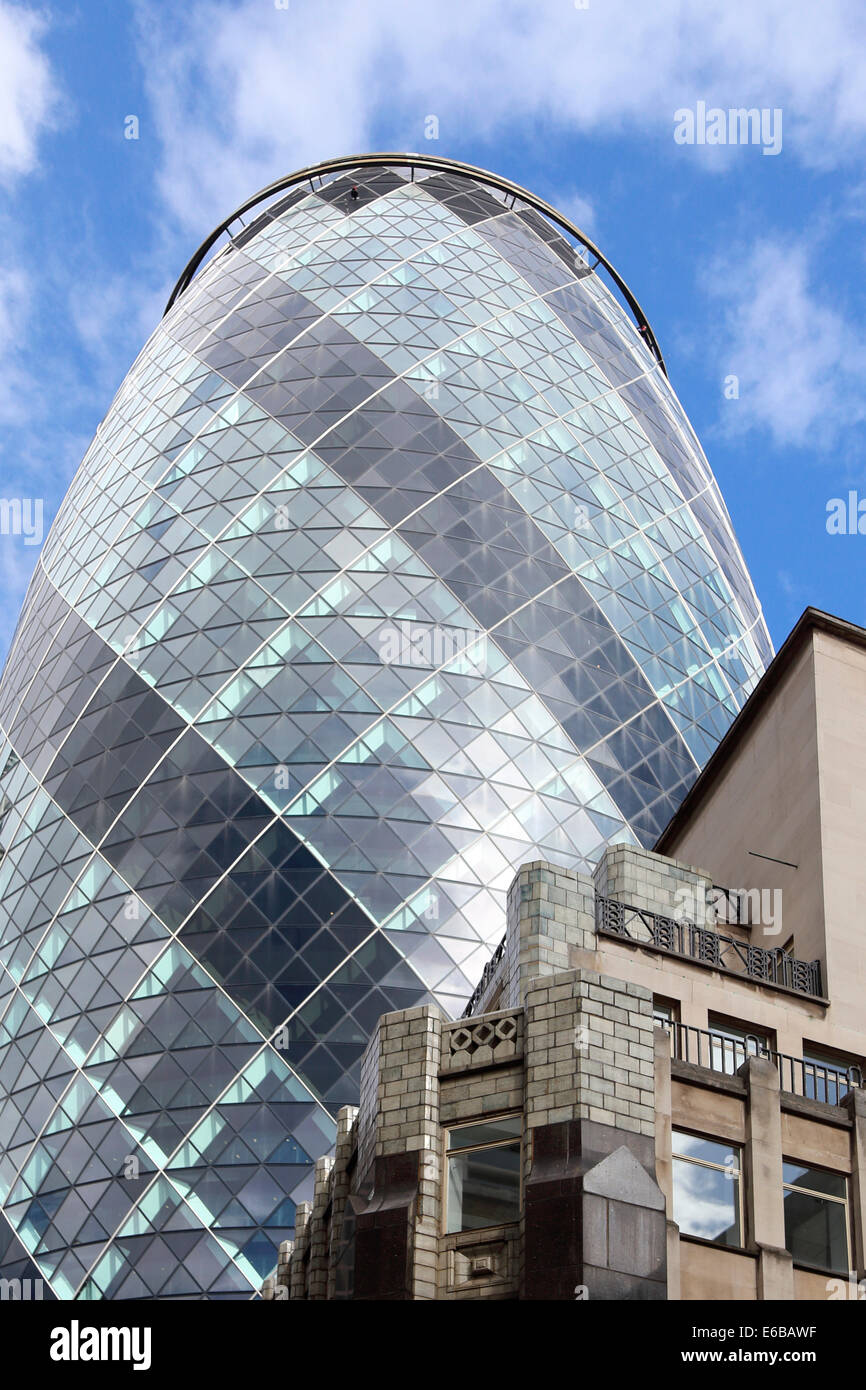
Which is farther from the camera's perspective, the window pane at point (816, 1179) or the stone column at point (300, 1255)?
the stone column at point (300, 1255)

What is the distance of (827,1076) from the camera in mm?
24375

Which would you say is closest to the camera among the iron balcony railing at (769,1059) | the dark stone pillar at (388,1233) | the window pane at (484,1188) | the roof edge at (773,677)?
the dark stone pillar at (388,1233)

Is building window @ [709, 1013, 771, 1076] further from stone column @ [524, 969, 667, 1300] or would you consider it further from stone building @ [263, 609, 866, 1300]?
stone column @ [524, 969, 667, 1300]

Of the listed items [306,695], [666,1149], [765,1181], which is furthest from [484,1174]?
[306,695]

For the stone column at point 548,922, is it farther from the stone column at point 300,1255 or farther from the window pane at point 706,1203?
the stone column at point 300,1255

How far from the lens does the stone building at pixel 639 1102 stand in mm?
19938

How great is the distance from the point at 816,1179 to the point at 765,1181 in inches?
35.6

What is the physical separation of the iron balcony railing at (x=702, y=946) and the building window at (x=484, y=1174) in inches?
202

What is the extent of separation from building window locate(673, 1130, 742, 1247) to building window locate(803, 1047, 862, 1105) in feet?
5.73

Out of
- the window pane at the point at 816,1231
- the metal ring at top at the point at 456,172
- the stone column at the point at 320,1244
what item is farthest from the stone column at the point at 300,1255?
the metal ring at top at the point at 456,172

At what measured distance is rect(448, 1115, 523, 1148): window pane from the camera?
2084cm

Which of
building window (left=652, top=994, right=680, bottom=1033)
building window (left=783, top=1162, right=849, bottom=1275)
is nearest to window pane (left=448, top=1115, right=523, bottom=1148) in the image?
building window (left=783, top=1162, right=849, bottom=1275)

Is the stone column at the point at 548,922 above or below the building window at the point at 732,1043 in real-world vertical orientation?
above
